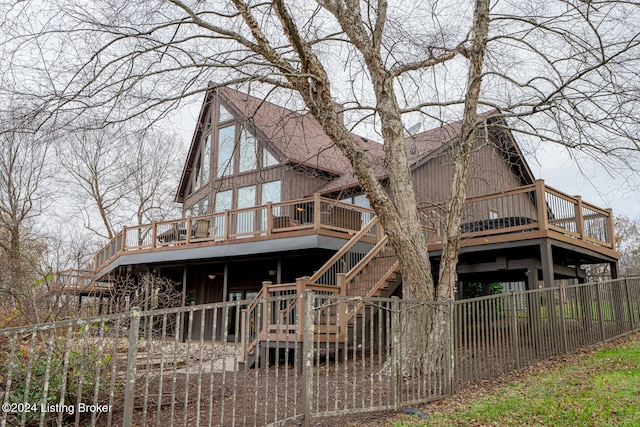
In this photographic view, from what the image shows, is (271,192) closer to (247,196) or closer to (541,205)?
(247,196)

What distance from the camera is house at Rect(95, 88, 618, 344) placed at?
1089cm

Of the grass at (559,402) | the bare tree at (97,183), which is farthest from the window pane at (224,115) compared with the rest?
the grass at (559,402)

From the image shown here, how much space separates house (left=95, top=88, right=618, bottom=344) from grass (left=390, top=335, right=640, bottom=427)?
348cm

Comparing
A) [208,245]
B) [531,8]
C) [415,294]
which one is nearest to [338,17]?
[531,8]

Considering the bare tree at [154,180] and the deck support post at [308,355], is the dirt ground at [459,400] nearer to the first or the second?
the deck support post at [308,355]

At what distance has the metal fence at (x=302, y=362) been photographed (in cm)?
482

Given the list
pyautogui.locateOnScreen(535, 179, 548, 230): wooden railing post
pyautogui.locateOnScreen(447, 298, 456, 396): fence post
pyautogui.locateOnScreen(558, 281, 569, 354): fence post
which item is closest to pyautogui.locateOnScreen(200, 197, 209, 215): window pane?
pyautogui.locateOnScreen(535, 179, 548, 230): wooden railing post

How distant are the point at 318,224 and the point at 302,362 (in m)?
7.63

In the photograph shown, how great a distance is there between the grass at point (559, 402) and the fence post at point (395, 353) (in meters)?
0.31

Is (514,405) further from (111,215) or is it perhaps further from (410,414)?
(111,215)

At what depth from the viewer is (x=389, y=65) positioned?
10.1 meters

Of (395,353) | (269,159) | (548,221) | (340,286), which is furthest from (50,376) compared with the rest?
(269,159)

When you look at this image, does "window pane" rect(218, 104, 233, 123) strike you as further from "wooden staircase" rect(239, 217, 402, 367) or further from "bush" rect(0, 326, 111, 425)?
"bush" rect(0, 326, 111, 425)

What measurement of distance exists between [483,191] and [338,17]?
1272 cm
